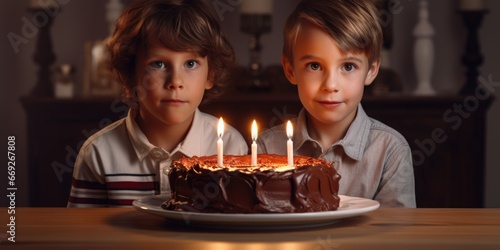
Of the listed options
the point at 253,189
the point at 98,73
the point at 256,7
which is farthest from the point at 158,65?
the point at 98,73

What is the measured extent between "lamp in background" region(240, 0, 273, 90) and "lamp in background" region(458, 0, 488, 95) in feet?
2.75

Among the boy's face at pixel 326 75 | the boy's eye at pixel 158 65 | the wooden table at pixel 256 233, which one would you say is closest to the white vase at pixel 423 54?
the boy's face at pixel 326 75

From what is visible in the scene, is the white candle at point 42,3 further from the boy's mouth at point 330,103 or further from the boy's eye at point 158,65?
the boy's mouth at point 330,103

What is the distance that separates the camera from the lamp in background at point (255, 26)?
352 centimetres

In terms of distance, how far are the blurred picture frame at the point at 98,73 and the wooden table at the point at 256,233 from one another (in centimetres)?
239

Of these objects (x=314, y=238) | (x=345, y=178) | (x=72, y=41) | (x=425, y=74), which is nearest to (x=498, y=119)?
(x=425, y=74)

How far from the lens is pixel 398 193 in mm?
1659

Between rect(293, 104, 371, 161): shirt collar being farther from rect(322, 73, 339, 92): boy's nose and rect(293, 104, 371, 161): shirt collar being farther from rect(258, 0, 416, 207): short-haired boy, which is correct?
rect(322, 73, 339, 92): boy's nose

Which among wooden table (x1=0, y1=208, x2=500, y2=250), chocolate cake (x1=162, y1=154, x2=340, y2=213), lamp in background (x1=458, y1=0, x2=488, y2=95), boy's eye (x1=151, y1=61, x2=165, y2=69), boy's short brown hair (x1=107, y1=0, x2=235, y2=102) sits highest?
lamp in background (x1=458, y1=0, x2=488, y2=95)

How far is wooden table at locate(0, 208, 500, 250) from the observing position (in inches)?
41.6

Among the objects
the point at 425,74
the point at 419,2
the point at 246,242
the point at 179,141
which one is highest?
the point at 419,2

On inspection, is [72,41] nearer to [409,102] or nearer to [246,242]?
[409,102]

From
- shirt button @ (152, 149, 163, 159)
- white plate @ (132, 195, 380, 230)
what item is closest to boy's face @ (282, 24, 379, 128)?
shirt button @ (152, 149, 163, 159)

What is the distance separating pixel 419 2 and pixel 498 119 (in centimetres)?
64
